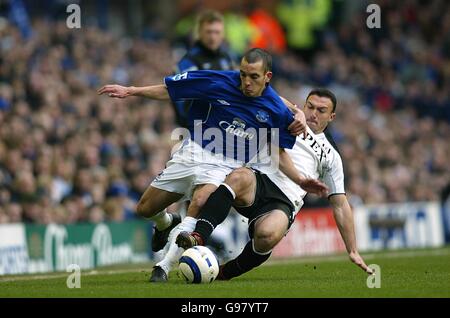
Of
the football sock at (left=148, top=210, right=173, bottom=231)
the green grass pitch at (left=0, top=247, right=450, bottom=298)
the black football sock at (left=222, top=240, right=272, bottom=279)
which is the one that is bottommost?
the green grass pitch at (left=0, top=247, right=450, bottom=298)

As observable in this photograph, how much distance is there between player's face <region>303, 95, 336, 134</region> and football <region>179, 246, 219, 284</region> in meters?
2.39

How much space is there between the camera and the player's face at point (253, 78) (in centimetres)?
959

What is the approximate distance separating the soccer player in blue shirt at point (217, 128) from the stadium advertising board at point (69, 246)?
543 centimetres

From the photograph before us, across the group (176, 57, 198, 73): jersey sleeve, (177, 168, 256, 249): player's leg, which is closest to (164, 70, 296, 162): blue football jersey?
(177, 168, 256, 249): player's leg

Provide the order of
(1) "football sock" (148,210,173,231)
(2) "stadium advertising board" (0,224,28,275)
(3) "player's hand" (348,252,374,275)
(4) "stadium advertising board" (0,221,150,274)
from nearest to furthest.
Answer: (3) "player's hand" (348,252,374,275), (1) "football sock" (148,210,173,231), (2) "stadium advertising board" (0,224,28,275), (4) "stadium advertising board" (0,221,150,274)

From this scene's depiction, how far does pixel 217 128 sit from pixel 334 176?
1410 mm

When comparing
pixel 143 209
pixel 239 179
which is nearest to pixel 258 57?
pixel 239 179

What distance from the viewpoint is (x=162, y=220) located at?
35.8ft

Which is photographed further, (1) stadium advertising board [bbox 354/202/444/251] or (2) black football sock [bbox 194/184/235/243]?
(1) stadium advertising board [bbox 354/202/444/251]

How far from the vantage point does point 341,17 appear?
3164 centimetres

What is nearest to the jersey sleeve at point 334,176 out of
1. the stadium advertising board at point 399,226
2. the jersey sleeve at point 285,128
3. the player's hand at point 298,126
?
the jersey sleeve at point 285,128

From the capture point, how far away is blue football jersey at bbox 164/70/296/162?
392 inches

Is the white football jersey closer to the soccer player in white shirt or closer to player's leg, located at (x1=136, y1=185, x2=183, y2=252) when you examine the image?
the soccer player in white shirt

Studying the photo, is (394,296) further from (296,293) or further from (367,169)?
(367,169)
